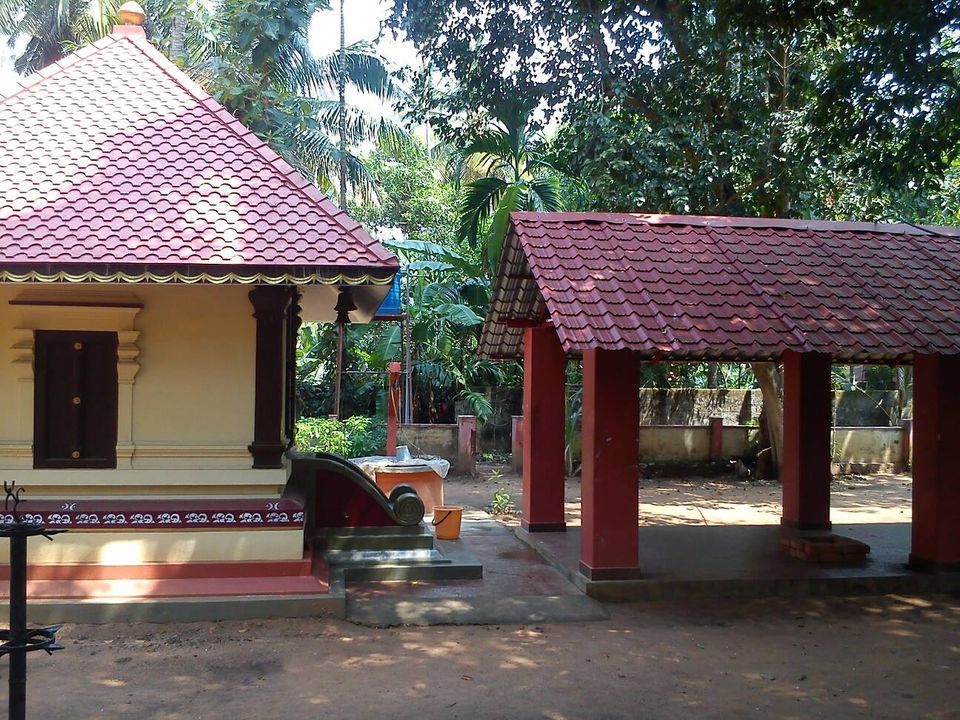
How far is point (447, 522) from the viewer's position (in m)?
9.35

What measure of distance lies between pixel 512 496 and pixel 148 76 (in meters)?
8.92

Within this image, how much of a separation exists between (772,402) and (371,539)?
1025 centimetres

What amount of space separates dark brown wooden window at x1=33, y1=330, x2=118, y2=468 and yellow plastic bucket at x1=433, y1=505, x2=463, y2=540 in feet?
11.5

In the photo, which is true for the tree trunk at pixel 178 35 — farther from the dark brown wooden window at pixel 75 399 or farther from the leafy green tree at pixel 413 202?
the leafy green tree at pixel 413 202

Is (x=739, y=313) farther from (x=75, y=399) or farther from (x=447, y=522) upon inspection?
(x=75, y=399)

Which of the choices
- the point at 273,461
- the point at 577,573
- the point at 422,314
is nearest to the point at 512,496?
the point at 422,314

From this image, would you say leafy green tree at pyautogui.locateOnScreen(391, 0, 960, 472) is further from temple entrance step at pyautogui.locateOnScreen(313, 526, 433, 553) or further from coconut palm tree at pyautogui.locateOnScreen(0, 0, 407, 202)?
temple entrance step at pyautogui.locateOnScreen(313, 526, 433, 553)

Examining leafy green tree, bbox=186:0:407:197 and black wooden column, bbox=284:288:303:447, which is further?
leafy green tree, bbox=186:0:407:197

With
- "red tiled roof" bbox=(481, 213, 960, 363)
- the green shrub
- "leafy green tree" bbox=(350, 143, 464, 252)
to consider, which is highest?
"leafy green tree" bbox=(350, 143, 464, 252)

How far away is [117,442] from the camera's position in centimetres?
712

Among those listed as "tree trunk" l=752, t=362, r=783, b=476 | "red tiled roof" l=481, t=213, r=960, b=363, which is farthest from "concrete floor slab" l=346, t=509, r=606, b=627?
"tree trunk" l=752, t=362, r=783, b=476

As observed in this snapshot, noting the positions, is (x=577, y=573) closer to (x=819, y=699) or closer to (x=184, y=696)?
(x=819, y=699)

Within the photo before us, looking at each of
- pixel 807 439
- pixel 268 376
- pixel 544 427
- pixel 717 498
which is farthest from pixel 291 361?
pixel 717 498

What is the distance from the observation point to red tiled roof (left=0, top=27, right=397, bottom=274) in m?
6.61
